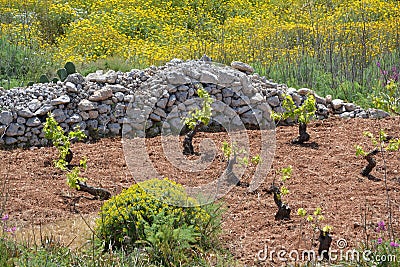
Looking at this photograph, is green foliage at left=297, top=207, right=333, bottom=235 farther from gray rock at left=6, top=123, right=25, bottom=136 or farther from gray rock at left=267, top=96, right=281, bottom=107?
gray rock at left=6, top=123, right=25, bottom=136

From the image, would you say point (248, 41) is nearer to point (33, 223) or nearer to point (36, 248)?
point (33, 223)

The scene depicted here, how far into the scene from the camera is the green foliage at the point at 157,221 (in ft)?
15.0

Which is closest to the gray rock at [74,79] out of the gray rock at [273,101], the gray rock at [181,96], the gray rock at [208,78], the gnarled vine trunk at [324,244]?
the gray rock at [181,96]

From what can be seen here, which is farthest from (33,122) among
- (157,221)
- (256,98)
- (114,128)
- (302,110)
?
(157,221)

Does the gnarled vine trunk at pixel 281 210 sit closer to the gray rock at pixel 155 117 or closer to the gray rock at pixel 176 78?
the gray rock at pixel 155 117

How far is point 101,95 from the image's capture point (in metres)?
7.86

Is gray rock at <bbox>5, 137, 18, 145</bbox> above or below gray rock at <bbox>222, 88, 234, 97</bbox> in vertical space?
below

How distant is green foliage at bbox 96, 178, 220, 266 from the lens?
4566 mm

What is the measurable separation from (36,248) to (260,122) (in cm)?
406

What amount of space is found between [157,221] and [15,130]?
344 centimetres

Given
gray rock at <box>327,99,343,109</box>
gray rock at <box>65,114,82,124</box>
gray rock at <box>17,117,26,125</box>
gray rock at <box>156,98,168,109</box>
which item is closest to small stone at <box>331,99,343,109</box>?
gray rock at <box>327,99,343,109</box>

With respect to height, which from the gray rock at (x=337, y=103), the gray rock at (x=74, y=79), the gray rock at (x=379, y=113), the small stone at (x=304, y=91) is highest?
the gray rock at (x=74, y=79)

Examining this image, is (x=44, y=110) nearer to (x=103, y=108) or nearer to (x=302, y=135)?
(x=103, y=108)

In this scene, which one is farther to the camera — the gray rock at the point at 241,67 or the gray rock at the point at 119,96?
the gray rock at the point at 241,67
